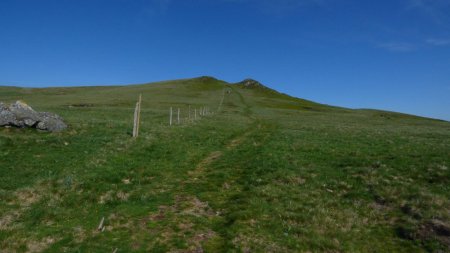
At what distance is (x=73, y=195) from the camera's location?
15.4 metres

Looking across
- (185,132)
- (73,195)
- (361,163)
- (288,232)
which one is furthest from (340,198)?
(185,132)

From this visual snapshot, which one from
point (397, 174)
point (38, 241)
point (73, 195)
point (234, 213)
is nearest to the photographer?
point (38, 241)

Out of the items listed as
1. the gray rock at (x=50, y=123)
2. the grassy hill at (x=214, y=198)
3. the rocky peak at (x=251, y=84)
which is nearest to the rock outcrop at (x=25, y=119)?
the gray rock at (x=50, y=123)

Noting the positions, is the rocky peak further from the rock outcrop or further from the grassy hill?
the grassy hill

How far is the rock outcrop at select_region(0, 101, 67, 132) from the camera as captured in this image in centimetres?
2769

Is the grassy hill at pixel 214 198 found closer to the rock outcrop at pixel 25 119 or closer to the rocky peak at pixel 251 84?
the rock outcrop at pixel 25 119

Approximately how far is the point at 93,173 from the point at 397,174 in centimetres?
1535

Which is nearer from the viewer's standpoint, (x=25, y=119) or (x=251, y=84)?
(x=25, y=119)

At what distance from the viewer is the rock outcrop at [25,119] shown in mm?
27688

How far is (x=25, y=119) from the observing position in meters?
28.0

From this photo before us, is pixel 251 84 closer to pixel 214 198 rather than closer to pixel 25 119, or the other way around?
pixel 25 119

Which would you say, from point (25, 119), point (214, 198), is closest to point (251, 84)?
point (25, 119)

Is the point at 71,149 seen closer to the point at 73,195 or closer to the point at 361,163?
the point at 73,195

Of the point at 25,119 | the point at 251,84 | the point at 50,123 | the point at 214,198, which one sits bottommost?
the point at 214,198
